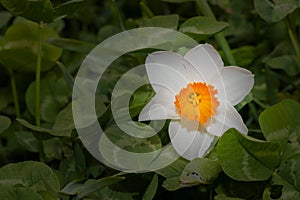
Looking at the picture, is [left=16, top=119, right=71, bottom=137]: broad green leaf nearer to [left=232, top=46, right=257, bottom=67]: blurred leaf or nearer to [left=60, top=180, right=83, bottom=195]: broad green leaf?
[left=60, top=180, right=83, bottom=195]: broad green leaf

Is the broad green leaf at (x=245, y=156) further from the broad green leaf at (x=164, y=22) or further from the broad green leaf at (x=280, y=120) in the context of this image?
the broad green leaf at (x=164, y=22)

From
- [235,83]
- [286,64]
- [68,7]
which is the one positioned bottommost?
[286,64]

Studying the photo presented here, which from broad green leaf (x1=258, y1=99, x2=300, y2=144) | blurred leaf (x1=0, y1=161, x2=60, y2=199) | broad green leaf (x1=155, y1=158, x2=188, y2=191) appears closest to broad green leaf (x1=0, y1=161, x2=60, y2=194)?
blurred leaf (x1=0, y1=161, x2=60, y2=199)

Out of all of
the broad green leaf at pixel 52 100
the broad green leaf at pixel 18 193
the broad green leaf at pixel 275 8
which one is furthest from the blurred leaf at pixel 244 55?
the broad green leaf at pixel 18 193

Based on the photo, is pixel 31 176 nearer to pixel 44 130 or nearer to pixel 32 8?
pixel 44 130

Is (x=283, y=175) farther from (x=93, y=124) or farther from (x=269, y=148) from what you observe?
(x=93, y=124)

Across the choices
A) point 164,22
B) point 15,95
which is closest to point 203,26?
point 164,22
